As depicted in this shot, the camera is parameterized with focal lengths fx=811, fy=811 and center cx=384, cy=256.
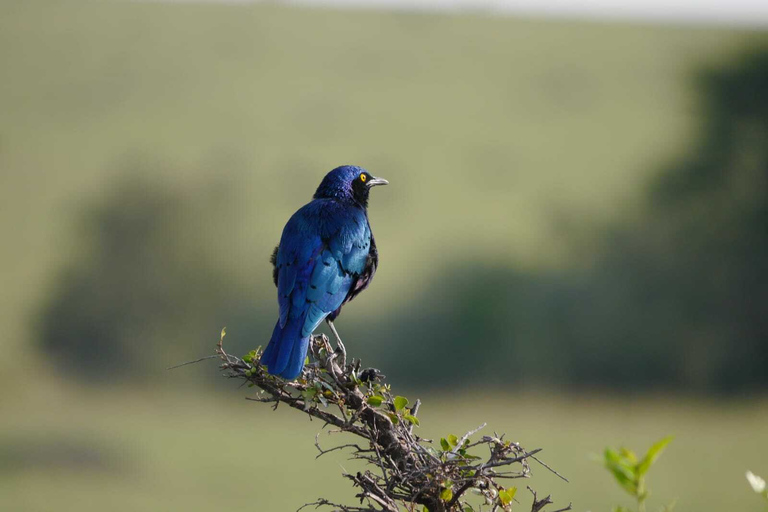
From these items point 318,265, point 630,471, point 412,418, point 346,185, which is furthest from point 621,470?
point 346,185

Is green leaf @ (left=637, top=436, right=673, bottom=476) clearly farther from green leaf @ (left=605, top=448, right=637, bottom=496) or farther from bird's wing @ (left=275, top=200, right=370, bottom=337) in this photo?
bird's wing @ (left=275, top=200, right=370, bottom=337)

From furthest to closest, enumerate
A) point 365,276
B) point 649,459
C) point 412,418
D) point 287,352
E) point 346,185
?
point 346,185 < point 365,276 < point 287,352 < point 412,418 < point 649,459

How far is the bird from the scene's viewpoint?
2037 mm

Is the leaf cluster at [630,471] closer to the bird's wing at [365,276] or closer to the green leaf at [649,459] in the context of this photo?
the green leaf at [649,459]

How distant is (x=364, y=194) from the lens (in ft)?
9.14

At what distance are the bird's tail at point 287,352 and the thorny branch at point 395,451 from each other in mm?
193

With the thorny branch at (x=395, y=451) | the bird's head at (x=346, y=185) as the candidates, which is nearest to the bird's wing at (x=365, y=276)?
the bird's head at (x=346, y=185)

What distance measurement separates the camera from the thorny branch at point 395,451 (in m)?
1.26

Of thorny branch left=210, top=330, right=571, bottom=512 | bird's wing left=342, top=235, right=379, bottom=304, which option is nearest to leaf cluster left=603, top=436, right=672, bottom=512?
thorny branch left=210, top=330, right=571, bottom=512

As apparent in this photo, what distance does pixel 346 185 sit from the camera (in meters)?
2.72

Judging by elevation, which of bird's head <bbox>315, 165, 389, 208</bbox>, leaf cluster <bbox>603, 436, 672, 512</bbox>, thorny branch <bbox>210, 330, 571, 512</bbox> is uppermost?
bird's head <bbox>315, 165, 389, 208</bbox>

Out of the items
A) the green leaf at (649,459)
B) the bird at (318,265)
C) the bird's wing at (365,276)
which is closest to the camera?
the green leaf at (649,459)

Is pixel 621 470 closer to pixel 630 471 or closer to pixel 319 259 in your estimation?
pixel 630 471

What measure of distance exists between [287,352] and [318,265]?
1.55 ft
